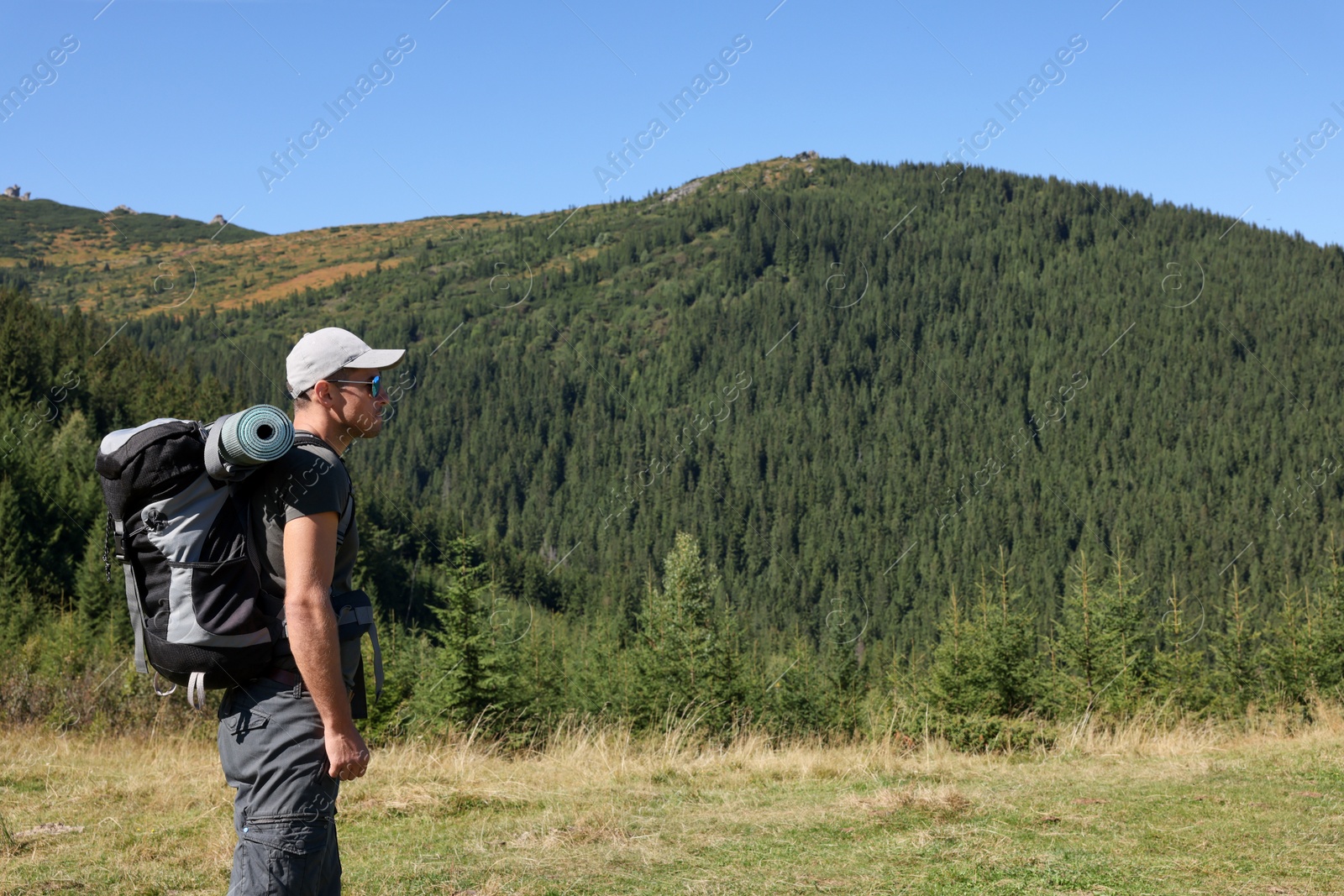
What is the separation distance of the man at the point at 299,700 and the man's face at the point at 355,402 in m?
0.15

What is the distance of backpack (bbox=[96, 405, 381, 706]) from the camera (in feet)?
9.22

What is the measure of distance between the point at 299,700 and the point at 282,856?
419 millimetres

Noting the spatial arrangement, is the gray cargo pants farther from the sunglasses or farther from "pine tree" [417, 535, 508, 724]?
"pine tree" [417, 535, 508, 724]

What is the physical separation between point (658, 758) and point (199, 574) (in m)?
5.85

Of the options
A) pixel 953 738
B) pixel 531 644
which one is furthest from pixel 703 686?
pixel 953 738

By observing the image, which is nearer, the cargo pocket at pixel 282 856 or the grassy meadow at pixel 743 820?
the cargo pocket at pixel 282 856

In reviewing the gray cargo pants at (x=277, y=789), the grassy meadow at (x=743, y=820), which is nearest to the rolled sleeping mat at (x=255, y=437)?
the gray cargo pants at (x=277, y=789)

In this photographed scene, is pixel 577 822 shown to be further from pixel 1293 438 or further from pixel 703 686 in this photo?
pixel 1293 438

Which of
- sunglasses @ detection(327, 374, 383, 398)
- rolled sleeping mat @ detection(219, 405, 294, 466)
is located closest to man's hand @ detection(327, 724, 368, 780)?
rolled sleeping mat @ detection(219, 405, 294, 466)

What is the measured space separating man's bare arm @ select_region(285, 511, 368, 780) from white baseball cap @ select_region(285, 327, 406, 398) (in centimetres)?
48

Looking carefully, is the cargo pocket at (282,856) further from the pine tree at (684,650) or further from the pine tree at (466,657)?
the pine tree at (684,650)

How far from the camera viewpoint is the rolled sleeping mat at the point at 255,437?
274 cm

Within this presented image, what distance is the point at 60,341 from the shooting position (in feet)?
255

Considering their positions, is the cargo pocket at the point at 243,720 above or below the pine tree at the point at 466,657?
above
